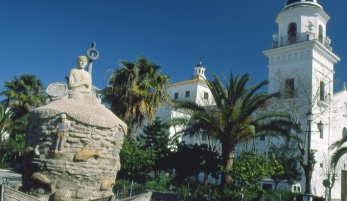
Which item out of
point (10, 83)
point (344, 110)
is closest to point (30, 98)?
point (10, 83)

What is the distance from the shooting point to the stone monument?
9945 millimetres

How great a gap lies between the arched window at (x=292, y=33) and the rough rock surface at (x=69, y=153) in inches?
919

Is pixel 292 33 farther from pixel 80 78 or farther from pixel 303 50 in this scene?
pixel 80 78

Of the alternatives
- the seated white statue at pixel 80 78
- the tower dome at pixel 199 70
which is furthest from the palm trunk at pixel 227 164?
the tower dome at pixel 199 70

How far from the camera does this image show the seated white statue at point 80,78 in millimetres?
11211

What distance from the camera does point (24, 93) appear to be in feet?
102

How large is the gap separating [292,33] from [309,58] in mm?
2966

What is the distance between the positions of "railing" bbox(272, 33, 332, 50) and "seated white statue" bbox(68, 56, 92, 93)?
22325mm

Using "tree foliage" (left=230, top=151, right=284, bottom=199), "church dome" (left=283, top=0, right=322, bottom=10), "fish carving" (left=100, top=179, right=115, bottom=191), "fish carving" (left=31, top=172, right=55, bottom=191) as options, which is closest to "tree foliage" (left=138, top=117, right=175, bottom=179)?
"tree foliage" (left=230, top=151, right=284, bottom=199)

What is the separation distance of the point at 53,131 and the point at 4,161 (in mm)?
26694

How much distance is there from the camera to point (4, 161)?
109 feet

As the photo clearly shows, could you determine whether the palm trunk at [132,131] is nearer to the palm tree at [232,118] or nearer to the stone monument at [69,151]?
the palm tree at [232,118]

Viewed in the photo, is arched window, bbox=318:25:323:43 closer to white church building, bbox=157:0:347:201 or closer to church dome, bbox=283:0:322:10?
white church building, bbox=157:0:347:201

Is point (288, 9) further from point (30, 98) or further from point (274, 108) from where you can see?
point (30, 98)
